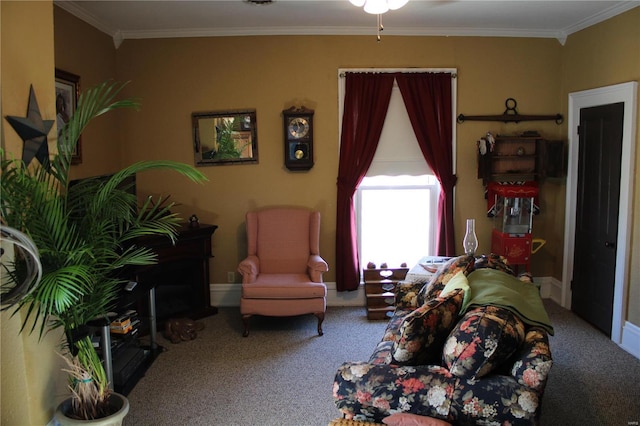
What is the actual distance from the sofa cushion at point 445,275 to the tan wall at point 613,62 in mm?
1638

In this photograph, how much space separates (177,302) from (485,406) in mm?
3460

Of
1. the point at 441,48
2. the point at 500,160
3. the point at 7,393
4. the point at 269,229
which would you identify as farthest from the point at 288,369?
the point at 441,48

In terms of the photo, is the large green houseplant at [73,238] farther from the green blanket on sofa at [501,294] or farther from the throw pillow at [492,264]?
the throw pillow at [492,264]

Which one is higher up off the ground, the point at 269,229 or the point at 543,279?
the point at 269,229

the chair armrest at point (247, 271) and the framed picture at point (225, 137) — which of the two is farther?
the framed picture at point (225, 137)

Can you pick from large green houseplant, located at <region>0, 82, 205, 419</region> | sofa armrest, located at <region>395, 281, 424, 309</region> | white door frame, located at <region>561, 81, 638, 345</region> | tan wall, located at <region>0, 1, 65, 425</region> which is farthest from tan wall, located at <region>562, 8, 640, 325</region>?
tan wall, located at <region>0, 1, 65, 425</region>

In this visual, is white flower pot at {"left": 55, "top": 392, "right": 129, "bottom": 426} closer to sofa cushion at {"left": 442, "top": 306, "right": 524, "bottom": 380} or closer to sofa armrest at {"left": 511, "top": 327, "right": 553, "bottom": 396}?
sofa cushion at {"left": 442, "top": 306, "right": 524, "bottom": 380}

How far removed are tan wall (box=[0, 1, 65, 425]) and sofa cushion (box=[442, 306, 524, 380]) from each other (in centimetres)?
190

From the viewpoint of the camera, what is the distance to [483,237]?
17.9ft

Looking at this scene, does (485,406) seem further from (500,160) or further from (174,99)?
(174,99)

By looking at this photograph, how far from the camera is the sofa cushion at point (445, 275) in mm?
3421

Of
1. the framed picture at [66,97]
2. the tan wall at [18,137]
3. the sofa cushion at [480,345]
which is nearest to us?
the sofa cushion at [480,345]

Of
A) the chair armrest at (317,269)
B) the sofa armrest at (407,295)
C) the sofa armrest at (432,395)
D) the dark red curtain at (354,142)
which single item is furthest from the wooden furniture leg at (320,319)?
the sofa armrest at (432,395)

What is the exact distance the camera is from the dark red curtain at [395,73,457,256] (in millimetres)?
5211
